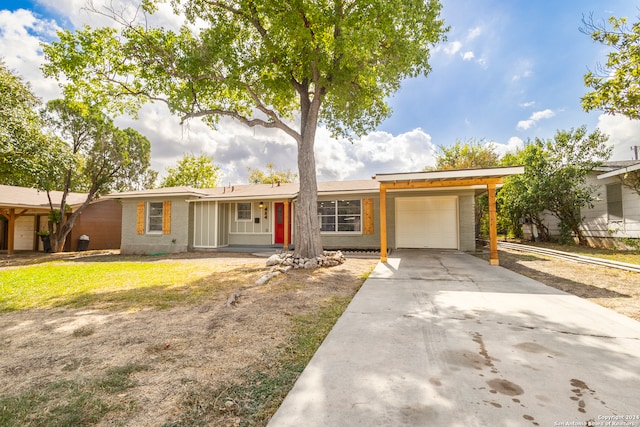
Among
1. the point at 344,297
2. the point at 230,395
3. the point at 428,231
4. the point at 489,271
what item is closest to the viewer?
the point at 230,395

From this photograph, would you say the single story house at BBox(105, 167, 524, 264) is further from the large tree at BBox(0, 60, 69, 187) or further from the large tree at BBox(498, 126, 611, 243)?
the large tree at BBox(498, 126, 611, 243)

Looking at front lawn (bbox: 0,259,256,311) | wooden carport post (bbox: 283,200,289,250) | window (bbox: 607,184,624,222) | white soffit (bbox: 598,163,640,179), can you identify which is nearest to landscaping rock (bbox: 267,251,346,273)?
front lawn (bbox: 0,259,256,311)

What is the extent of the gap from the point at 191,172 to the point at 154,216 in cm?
1823

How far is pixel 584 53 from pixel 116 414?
551 inches

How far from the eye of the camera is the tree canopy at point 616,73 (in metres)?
7.98

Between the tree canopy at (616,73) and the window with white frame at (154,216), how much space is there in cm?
1728

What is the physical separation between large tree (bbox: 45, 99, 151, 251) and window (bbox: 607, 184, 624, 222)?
2270 cm

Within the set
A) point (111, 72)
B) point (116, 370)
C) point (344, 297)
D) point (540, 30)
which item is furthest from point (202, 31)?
point (540, 30)

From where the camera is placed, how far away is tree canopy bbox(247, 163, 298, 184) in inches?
1277

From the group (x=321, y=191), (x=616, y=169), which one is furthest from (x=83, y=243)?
(x=616, y=169)

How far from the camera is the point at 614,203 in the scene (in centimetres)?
1135

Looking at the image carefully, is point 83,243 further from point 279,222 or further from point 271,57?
point 271,57

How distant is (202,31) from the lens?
913 centimetres

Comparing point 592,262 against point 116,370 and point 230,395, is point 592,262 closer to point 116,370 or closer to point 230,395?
point 230,395
